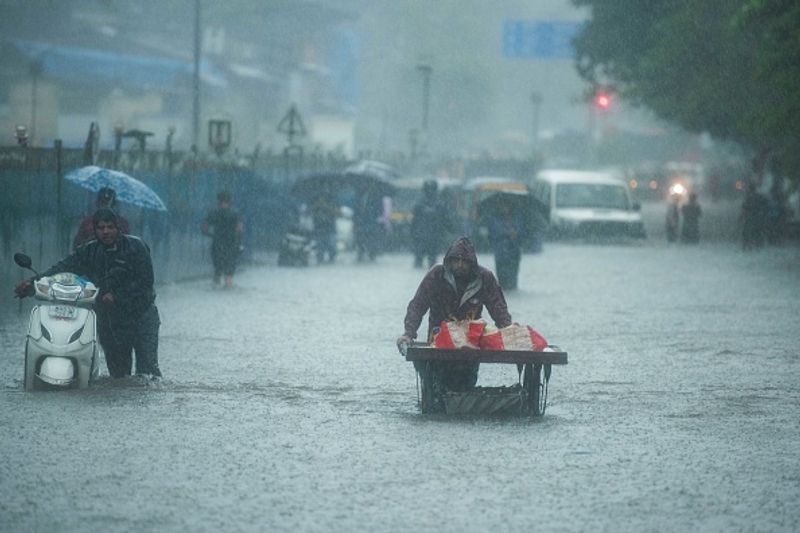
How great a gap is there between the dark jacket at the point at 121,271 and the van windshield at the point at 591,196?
102 ft

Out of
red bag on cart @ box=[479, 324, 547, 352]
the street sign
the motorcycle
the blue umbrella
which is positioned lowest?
the motorcycle

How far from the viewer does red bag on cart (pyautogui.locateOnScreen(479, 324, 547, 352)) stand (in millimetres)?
11883

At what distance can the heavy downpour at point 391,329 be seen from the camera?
363 inches

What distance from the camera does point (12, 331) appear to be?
18344 millimetres

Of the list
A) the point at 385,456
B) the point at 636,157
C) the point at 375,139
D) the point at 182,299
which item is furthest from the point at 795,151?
the point at 636,157

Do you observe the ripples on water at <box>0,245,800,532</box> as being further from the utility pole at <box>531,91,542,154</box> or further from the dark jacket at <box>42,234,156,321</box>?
the utility pole at <box>531,91,542,154</box>

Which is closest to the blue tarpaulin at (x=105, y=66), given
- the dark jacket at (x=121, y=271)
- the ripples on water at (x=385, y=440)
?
the ripples on water at (x=385, y=440)

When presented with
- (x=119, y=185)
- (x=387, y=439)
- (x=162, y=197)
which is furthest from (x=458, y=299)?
(x=162, y=197)

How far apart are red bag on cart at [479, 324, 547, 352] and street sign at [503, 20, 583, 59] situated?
1936 inches

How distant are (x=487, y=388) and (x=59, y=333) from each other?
323 cm

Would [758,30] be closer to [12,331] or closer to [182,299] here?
[182,299]

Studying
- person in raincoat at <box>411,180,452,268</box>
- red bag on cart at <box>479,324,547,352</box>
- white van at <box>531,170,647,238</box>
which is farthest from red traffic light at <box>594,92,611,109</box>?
red bag on cart at <box>479,324,547,352</box>

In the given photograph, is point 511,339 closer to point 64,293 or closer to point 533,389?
point 533,389

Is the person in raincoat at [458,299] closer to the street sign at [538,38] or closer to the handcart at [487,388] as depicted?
the handcart at [487,388]
